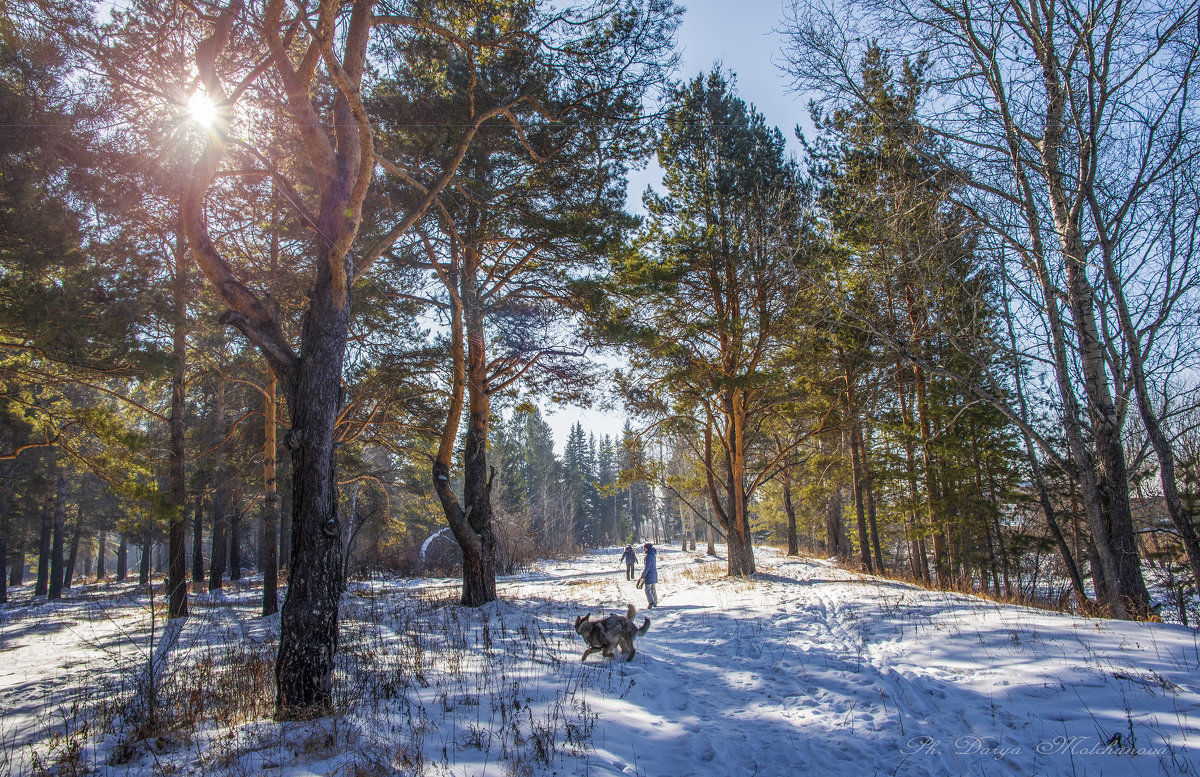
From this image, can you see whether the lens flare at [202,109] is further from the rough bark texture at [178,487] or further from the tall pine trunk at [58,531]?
the tall pine trunk at [58,531]

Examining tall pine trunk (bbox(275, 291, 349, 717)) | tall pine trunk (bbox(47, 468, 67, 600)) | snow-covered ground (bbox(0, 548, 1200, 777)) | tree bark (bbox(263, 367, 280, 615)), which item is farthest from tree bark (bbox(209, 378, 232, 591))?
tall pine trunk (bbox(275, 291, 349, 717))

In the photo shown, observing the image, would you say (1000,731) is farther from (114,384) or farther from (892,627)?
(114,384)

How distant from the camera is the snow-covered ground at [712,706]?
339 centimetres

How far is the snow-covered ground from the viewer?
3.39 metres

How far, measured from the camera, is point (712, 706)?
4719mm

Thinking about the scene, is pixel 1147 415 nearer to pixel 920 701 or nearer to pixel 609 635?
pixel 920 701

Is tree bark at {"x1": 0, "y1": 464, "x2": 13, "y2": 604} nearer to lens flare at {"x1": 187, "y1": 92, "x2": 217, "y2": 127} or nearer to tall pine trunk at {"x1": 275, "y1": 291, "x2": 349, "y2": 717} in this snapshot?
lens flare at {"x1": 187, "y1": 92, "x2": 217, "y2": 127}

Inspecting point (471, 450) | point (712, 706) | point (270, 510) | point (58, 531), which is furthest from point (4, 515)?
point (712, 706)

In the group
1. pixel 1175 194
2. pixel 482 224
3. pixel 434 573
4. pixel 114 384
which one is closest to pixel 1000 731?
pixel 1175 194

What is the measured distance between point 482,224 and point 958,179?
834 centimetres

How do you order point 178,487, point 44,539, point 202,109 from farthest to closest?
1. point 44,539
2. point 178,487
3. point 202,109

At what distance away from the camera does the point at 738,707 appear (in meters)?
4.67

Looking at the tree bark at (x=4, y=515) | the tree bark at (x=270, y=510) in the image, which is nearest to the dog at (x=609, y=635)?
the tree bark at (x=270, y=510)

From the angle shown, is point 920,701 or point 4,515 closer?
point 920,701
